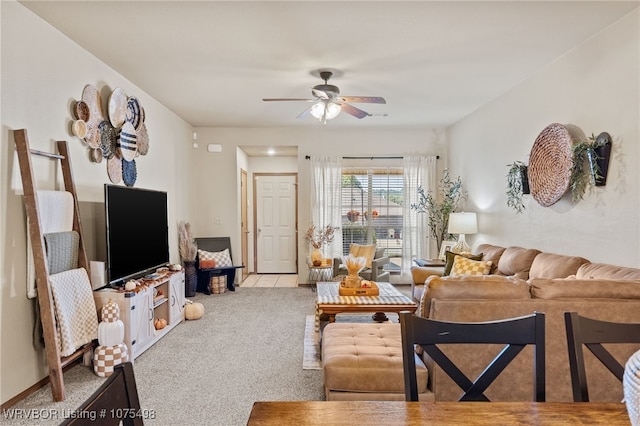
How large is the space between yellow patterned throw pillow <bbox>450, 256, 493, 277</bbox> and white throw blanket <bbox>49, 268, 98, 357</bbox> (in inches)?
137

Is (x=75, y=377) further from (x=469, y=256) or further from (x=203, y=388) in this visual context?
(x=469, y=256)

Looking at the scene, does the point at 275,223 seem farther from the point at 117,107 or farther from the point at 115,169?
the point at 117,107

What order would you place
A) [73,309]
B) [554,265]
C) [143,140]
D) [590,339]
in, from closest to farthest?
[590,339] → [73,309] → [554,265] → [143,140]

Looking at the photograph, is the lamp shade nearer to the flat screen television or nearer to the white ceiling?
the white ceiling

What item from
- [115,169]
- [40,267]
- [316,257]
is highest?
[115,169]

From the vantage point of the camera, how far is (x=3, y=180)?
2574 mm

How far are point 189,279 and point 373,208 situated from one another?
3127 millimetres

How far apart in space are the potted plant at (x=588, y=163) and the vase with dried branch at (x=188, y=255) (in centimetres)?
467

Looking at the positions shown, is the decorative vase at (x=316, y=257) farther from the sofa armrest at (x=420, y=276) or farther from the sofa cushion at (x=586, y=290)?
the sofa cushion at (x=586, y=290)

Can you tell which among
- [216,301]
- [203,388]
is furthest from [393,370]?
[216,301]

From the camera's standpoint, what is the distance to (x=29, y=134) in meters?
2.78

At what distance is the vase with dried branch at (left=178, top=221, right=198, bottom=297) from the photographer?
5.66m

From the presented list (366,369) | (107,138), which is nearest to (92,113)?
(107,138)

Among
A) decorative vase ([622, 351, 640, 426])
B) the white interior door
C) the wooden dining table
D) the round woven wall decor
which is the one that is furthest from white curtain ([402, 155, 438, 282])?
decorative vase ([622, 351, 640, 426])
